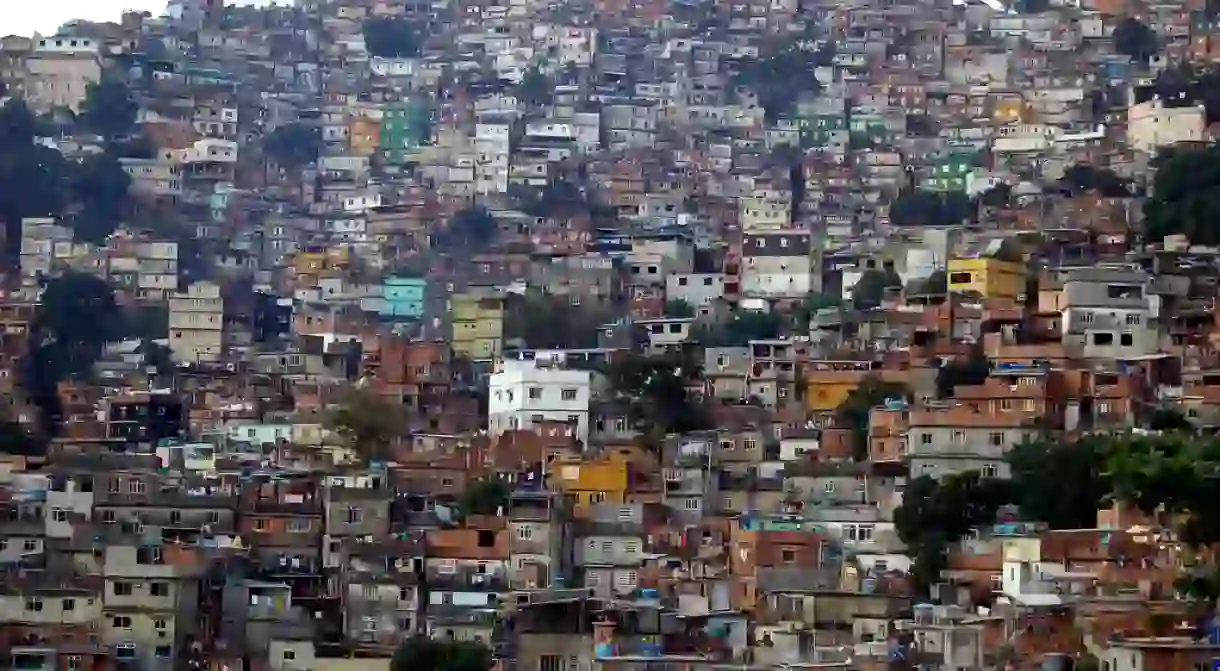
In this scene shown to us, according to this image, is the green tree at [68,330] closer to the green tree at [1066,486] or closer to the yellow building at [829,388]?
the yellow building at [829,388]

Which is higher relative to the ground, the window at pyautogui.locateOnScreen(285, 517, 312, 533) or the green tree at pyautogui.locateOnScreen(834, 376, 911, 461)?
the green tree at pyautogui.locateOnScreen(834, 376, 911, 461)

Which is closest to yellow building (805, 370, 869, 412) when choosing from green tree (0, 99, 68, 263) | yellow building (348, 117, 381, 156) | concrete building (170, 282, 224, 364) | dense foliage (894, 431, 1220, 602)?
dense foliage (894, 431, 1220, 602)

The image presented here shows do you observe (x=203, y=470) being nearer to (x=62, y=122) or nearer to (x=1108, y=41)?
(x=62, y=122)

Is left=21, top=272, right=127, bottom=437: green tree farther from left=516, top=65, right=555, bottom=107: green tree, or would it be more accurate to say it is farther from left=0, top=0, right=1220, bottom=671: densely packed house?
left=516, top=65, right=555, bottom=107: green tree

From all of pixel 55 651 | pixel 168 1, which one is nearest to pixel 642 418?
pixel 55 651

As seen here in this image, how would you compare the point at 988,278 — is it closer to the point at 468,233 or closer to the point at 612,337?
the point at 612,337

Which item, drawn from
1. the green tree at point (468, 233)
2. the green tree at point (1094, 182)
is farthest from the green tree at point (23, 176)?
the green tree at point (1094, 182)

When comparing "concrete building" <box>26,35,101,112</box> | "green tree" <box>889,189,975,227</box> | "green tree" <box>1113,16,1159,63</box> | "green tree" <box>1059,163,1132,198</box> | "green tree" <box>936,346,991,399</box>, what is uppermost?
"green tree" <box>1113,16,1159,63</box>
